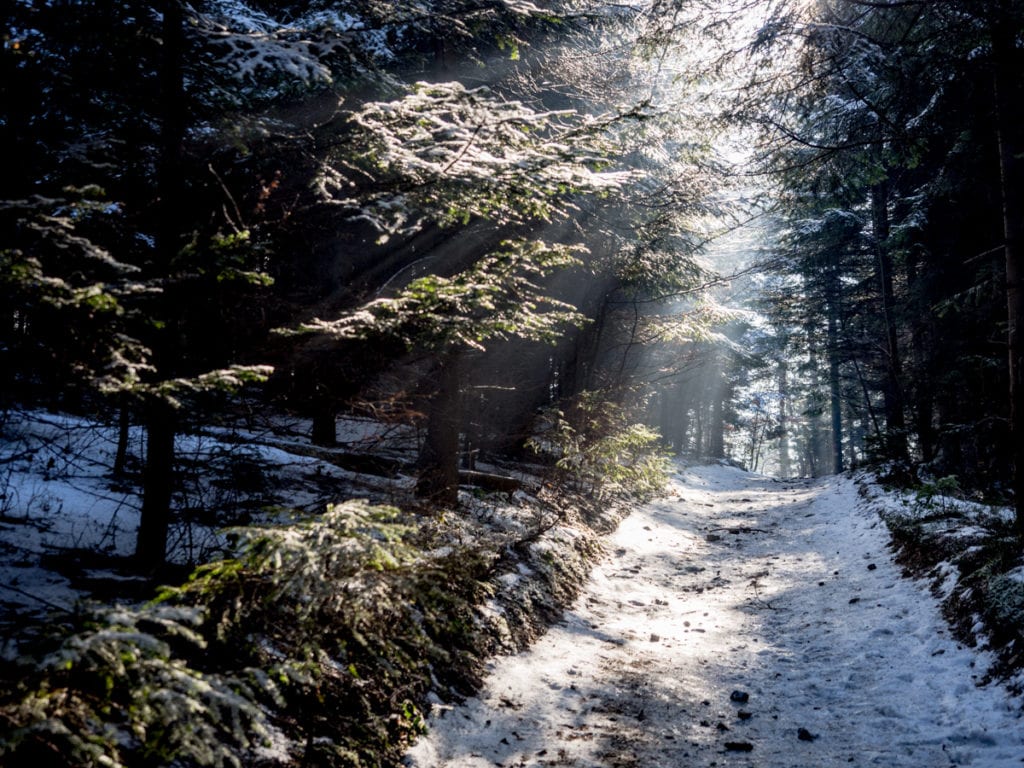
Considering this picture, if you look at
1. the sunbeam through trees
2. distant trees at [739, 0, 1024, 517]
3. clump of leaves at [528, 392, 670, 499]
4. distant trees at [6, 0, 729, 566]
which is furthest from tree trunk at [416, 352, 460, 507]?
distant trees at [739, 0, 1024, 517]

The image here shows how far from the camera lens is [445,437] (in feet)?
30.2

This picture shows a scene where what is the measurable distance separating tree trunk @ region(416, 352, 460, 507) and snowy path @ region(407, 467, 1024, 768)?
2642 mm

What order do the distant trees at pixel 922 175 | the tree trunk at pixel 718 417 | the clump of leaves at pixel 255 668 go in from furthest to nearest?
1. the tree trunk at pixel 718 417
2. the distant trees at pixel 922 175
3. the clump of leaves at pixel 255 668

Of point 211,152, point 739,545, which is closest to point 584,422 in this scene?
point 739,545

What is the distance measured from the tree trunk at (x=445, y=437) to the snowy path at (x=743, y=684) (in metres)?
2.64

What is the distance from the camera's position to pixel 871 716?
16.1 ft

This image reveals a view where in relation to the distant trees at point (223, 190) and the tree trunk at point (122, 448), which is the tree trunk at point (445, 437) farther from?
the tree trunk at point (122, 448)

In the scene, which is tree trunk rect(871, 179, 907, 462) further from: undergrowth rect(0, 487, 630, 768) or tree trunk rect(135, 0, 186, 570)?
tree trunk rect(135, 0, 186, 570)

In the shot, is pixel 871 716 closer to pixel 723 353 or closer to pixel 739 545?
pixel 739 545

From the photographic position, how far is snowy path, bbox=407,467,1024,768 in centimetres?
435

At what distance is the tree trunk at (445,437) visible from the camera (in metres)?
8.70

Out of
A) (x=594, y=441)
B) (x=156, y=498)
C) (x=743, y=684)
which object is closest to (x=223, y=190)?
(x=156, y=498)

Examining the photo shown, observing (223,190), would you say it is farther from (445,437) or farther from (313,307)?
(445,437)

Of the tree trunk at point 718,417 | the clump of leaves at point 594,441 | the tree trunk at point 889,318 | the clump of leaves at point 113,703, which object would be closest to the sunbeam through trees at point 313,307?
the clump of leaves at point 113,703
